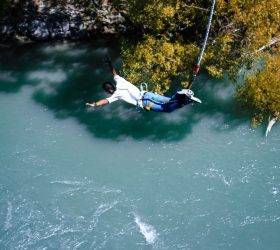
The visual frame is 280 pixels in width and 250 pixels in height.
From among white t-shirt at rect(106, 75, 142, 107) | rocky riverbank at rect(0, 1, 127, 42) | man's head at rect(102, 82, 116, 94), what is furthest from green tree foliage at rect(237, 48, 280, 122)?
rocky riverbank at rect(0, 1, 127, 42)

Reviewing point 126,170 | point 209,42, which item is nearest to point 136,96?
point 126,170

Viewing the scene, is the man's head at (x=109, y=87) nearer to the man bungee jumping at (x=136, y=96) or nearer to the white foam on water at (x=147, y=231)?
the man bungee jumping at (x=136, y=96)

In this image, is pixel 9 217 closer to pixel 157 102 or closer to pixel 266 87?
pixel 157 102

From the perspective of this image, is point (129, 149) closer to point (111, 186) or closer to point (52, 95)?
point (111, 186)

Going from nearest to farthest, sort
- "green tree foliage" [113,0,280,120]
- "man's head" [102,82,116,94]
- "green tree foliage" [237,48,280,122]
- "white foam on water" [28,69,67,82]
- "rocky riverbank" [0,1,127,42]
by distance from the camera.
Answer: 1. "man's head" [102,82,116,94]
2. "green tree foliage" [113,0,280,120]
3. "green tree foliage" [237,48,280,122]
4. "white foam on water" [28,69,67,82]
5. "rocky riverbank" [0,1,127,42]

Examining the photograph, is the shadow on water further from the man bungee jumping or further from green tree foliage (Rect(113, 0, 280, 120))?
the man bungee jumping

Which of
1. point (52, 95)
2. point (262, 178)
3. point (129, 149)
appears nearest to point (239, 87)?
point (262, 178)
